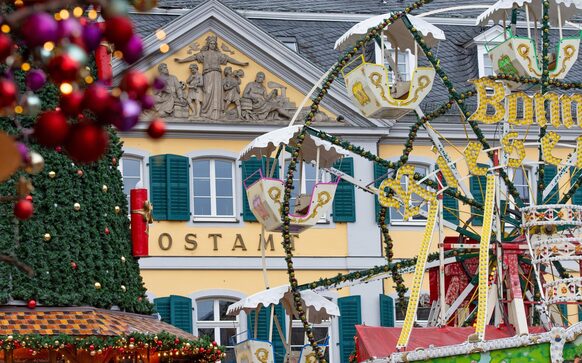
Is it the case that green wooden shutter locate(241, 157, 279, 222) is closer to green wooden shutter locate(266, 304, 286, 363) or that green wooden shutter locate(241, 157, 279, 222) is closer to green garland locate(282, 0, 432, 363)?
green wooden shutter locate(266, 304, 286, 363)

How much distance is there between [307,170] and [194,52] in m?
3.21

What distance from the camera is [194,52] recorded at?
94.1 ft

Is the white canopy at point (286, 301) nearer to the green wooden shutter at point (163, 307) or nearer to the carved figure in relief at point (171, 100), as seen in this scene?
the green wooden shutter at point (163, 307)

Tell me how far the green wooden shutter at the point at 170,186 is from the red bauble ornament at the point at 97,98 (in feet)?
72.5

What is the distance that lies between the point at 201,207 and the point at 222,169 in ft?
3.03

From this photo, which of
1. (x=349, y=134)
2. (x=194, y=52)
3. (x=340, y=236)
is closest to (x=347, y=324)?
(x=340, y=236)

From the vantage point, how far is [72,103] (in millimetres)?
5918

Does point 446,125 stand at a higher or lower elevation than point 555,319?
higher

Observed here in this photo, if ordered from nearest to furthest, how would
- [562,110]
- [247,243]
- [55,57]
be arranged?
[55,57], [562,110], [247,243]

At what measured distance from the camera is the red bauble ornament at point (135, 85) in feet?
19.3

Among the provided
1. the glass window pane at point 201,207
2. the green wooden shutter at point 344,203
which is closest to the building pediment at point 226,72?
the green wooden shutter at point 344,203

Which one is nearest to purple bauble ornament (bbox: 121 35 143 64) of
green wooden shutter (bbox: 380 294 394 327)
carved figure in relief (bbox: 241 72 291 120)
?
carved figure in relief (bbox: 241 72 291 120)

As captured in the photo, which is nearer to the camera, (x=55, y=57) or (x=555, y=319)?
(x=55, y=57)

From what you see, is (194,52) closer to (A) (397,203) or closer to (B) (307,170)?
(B) (307,170)
